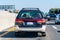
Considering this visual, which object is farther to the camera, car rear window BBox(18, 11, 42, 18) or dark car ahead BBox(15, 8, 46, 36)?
car rear window BBox(18, 11, 42, 18)

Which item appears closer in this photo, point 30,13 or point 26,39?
point 26,39

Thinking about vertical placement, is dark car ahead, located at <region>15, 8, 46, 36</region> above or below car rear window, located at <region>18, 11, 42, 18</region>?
below

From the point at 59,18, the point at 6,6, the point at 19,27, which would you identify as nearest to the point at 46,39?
the point at 19,27

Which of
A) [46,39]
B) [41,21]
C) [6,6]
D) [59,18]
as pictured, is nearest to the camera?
[46,39]

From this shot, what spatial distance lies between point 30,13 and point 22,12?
0.54 metres

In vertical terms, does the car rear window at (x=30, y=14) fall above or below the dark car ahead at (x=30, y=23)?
above

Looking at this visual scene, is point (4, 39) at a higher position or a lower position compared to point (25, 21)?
lower

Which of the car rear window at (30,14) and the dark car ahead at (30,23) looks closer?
the dark car ahead at (30,23)

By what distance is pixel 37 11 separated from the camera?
1608 cm

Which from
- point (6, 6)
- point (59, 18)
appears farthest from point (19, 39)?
point (6, 6)

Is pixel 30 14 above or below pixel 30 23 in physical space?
above

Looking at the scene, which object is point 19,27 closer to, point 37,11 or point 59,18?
point 37,11

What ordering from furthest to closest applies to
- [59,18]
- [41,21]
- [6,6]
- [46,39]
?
1. [6,6]
2. [59,18]
3. [41,21]
4. [46,39]

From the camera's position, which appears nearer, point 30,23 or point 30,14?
point 30,23
